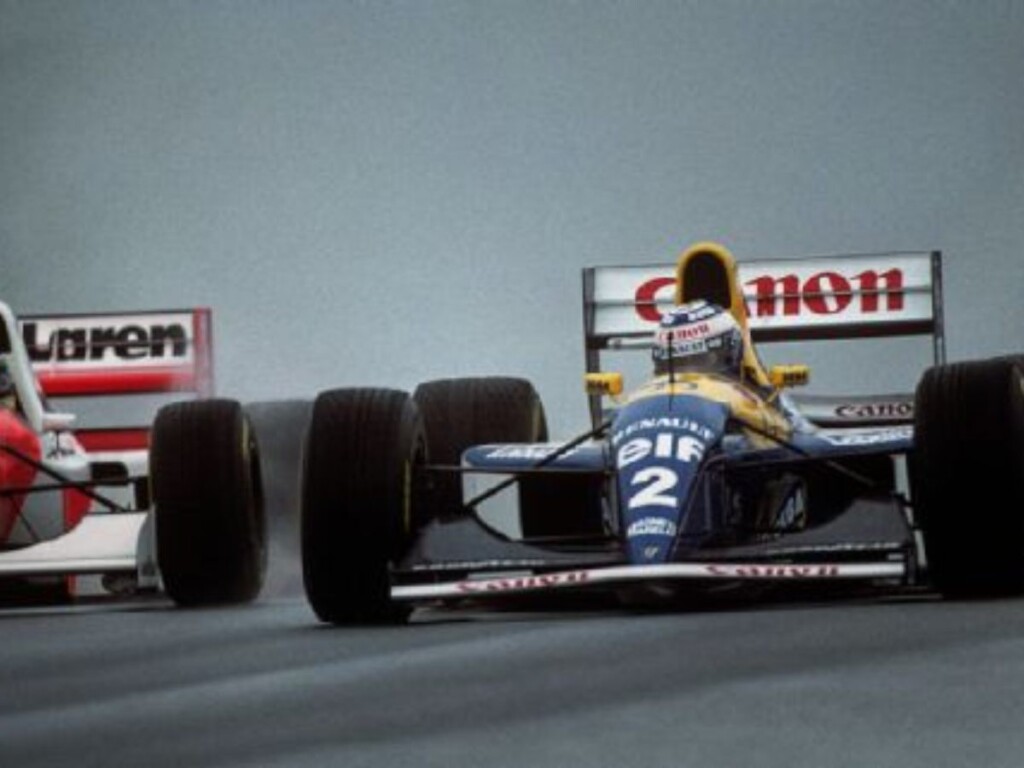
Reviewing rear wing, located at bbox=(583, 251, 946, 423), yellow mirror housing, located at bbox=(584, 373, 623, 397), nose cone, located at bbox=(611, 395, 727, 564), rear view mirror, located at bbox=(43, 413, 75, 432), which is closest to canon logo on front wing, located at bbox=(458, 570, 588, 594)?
nose cone, located at bbox=(611, 395, 727, 564)

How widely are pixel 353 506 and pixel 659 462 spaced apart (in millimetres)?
843

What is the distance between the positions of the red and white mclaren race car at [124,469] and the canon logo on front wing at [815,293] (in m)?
1.96

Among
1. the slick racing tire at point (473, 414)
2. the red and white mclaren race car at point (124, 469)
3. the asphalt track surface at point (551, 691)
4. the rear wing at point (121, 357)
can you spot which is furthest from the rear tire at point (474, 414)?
the asphalt track surface at point (551, 691)

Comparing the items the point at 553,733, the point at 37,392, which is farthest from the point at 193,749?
the point at 37,392

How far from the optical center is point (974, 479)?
6.08 meters

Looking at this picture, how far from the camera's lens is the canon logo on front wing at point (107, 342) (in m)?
10.4

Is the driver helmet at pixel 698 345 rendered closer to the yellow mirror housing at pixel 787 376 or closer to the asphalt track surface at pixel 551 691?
the yellow mirror housing at pixel 787 376

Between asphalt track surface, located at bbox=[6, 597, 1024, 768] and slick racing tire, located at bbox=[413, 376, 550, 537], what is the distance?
8.00 ft

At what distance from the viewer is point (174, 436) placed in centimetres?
822

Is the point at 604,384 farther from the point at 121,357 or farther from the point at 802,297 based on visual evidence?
the point at 121,357

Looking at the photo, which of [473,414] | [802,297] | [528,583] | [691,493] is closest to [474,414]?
[473,414]

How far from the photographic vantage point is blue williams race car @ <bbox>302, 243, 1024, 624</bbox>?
6.10 metres

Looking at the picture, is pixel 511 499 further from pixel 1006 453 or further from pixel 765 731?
pixel 765 731

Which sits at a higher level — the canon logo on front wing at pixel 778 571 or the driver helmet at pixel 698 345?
the driver helmet at pixel 698 345
